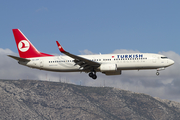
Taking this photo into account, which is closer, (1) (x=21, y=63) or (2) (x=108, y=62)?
(2) (x=108, y=62)

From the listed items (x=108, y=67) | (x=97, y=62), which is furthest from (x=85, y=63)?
(x=108, y=67)

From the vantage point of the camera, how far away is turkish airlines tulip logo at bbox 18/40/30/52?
77750 mm

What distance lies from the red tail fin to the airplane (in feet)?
0.86

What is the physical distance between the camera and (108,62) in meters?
69.4

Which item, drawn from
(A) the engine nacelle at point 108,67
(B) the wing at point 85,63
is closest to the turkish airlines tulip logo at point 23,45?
(B) the wing at point 85,63

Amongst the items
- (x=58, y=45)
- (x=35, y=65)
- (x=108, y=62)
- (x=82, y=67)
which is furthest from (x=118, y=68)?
(x=35, y=65)

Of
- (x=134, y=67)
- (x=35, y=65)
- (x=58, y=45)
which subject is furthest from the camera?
(x=35, y=65)

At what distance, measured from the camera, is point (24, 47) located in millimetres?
78062

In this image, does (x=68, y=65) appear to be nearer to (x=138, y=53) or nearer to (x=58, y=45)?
(x=58, y=45)

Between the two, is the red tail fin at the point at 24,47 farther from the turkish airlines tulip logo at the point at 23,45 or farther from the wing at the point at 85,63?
the wing at the point at 85,63

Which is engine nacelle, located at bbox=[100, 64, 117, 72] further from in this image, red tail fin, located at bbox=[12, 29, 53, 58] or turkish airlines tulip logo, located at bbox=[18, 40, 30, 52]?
turkish airlines tulip logo, located at bbox=[18, 40, 30, 52]

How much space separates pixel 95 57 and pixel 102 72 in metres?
4.20

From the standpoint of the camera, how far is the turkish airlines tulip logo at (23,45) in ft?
255

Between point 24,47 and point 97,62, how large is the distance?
20.2 m
